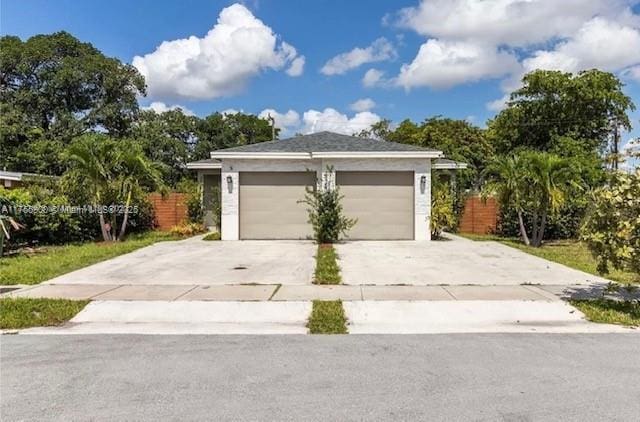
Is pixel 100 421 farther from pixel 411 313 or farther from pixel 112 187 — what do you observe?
pixel 112 187

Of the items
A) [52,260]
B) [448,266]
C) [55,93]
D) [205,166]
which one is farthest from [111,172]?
[55,93]

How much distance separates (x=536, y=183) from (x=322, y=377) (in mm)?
12405

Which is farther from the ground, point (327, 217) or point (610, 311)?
point (327, 217)

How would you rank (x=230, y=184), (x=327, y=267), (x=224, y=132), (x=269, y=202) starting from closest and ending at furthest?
(x=327, y=267) < (x=230, y=184) < (x=269, y=202) < (x=224, y=132)

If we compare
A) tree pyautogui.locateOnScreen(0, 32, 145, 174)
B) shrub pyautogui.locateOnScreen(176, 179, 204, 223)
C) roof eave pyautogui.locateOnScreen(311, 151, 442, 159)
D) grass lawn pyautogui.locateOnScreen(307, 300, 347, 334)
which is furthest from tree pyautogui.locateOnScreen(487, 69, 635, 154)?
grass lawn pyautogui.locateOnScreen(307, 300, 347, 334)

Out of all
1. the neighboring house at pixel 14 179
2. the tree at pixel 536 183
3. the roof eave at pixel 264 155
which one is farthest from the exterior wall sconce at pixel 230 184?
the tree at pixel 536 183

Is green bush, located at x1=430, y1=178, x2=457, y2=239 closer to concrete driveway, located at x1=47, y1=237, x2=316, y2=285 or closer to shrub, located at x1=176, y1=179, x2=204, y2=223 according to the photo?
concrete driveway, located at x1=47, y1=237, x2=316, y2=285

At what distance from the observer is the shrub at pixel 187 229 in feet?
59.9

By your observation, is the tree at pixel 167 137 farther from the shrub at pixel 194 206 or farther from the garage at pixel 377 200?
the garage at pixel 377 200

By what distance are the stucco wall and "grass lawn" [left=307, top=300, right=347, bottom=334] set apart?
9453 millimetres

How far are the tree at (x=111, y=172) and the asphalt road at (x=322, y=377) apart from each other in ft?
35.4

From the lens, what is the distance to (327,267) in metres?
10.2

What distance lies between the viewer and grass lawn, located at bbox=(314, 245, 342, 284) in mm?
8840

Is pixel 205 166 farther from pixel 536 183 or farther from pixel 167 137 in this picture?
pixel 167 137
